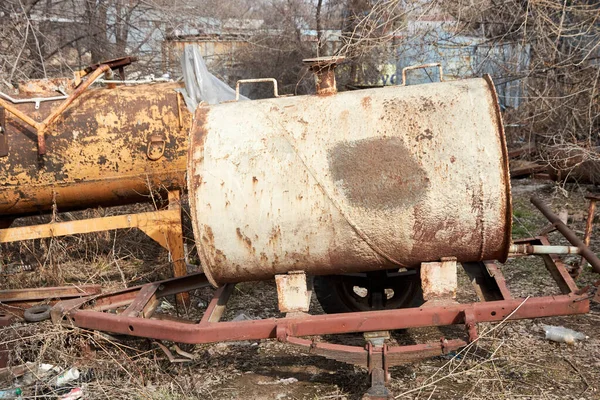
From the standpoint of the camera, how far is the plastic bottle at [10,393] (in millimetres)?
3365

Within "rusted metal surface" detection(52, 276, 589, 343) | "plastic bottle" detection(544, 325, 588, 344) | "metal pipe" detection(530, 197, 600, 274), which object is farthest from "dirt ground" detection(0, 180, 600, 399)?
"metal pipe" detection(530, 197, 600, 274)

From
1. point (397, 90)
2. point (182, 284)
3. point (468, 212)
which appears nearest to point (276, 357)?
point (182, 284)

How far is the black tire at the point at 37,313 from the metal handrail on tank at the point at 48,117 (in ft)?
4.62

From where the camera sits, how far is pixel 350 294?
434 centimetres

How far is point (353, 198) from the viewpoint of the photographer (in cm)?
316

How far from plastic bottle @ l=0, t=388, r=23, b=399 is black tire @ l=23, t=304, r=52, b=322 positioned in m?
0.50

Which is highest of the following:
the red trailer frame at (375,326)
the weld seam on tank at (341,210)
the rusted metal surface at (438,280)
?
the weld seam on tank at (341,210)

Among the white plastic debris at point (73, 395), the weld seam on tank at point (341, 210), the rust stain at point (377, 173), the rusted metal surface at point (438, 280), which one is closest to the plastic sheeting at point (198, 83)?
the weld seam on tank at point (341, 210)

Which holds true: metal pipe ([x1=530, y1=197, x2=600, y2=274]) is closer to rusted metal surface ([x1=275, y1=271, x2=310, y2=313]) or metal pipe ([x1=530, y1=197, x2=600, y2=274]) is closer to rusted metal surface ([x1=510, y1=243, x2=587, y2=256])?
rusted metal surface ([x1=510, y1=243, x2=587, y2=256])

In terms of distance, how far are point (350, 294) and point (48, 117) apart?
2805mm

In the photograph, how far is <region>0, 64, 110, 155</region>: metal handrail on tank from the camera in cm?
444

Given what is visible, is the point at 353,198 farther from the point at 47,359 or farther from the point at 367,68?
the point at 367,68

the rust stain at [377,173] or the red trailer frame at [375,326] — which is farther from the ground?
the rust stain at [377,173]

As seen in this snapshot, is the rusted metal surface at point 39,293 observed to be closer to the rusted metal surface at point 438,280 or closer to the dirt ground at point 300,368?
the dirt ground at point 300,368
